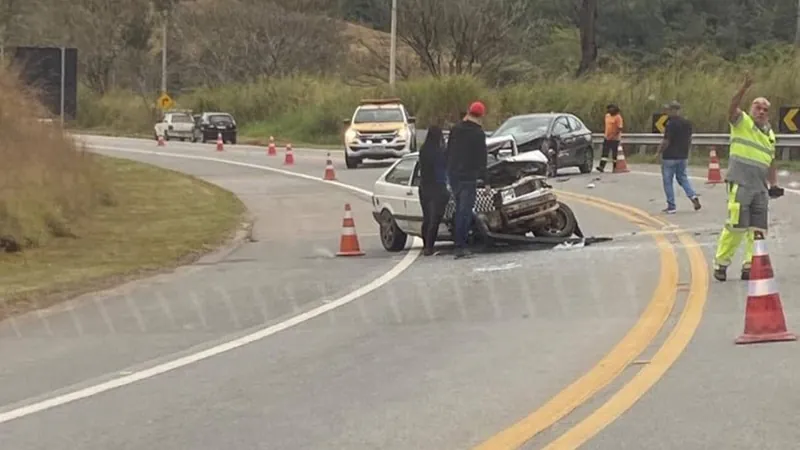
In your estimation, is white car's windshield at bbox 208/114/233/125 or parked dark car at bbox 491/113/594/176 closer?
parked dark car at bbox 491/113/594/176

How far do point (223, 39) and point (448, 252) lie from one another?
6377cm

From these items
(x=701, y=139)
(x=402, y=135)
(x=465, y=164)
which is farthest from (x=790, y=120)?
(x=465, y=164)

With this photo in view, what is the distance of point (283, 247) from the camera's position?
1931 centimetres

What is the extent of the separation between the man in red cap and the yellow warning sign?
1976 centimetres

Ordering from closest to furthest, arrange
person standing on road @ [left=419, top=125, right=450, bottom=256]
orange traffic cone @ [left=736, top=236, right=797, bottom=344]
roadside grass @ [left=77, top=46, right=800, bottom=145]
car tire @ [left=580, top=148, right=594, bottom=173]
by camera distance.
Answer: orange traffic cone @ [left=736, top=236, right=797, bottom=344], person standing on road @ [left=419, top=125, right=450, bottom=256], car tire @ [left=580, top=148, right=594, bottom=173], roadside grass @ [left=77, top=46, right=800, bottom=145]

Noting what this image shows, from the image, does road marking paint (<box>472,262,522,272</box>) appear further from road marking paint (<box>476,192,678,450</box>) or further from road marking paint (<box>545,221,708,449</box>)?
road marking paint (<box>545,221,708,449</box>)

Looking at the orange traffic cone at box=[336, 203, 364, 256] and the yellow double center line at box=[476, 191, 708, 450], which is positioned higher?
the yellow double center line at box=[476, 191, 708, 450]

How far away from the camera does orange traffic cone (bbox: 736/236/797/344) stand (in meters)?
9.59

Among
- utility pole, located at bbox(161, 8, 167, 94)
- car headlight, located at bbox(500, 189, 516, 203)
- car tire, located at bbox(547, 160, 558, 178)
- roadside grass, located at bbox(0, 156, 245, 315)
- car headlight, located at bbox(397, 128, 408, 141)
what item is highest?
utility pole, located at bbox(161, 8, 167, 94)

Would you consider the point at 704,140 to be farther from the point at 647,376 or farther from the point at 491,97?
the point at 647,376

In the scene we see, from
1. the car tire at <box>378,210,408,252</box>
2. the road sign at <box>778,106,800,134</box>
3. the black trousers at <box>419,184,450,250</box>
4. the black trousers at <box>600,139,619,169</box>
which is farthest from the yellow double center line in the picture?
the road sign at <box>778,106,800,134</box>

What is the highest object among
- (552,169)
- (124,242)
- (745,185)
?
(745,185)

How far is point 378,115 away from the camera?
128ft

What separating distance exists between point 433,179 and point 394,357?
6.83m
